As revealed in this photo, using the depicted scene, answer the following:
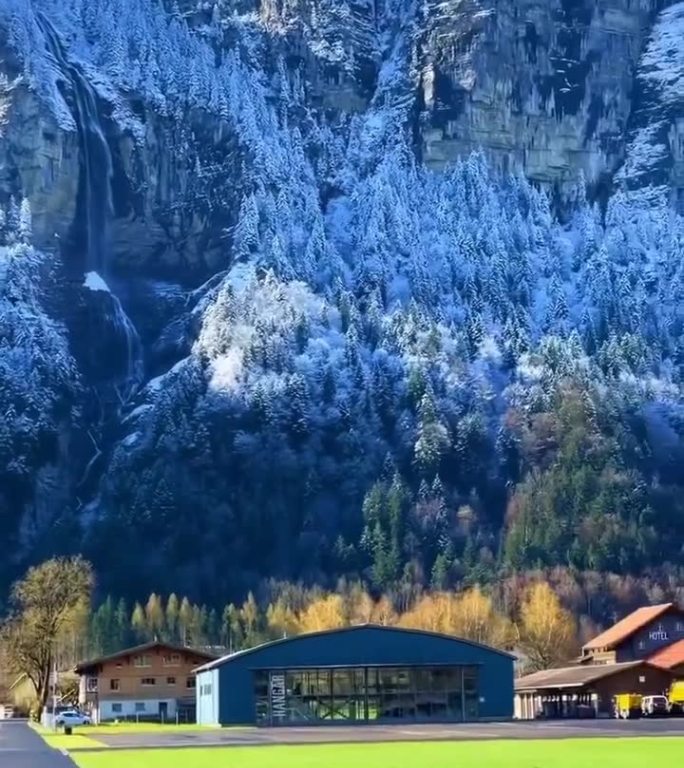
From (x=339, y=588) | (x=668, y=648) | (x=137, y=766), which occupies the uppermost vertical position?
(x=339, y=588)

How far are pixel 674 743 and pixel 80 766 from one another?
23.5 meters

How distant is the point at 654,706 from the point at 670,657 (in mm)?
22206

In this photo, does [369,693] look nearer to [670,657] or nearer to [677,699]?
[677,699]

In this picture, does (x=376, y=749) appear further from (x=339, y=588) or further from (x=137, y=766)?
(x=339, y=588)

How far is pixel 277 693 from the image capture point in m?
118

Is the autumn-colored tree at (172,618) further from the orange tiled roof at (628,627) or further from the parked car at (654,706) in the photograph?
the parked car at (654,706)

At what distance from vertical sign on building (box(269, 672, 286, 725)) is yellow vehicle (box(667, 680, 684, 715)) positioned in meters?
26.8

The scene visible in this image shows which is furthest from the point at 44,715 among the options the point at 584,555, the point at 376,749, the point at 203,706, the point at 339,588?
the point at 584,555

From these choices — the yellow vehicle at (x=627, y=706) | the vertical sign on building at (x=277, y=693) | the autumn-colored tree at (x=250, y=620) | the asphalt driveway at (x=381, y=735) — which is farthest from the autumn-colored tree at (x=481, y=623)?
the asphalt driveway at (x=381, y=735)

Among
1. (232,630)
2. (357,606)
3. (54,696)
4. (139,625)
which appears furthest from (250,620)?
(54,696)

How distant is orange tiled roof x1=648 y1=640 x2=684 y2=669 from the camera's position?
13225 centimetres

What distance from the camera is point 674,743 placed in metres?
66.6

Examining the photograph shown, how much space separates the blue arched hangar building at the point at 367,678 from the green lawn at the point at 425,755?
45.9 m

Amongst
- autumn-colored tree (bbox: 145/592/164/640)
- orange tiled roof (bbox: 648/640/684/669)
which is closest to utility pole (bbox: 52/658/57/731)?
autumn-colored tree (bbox: 145/592/164/640)
